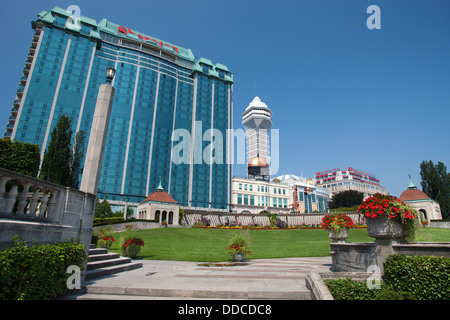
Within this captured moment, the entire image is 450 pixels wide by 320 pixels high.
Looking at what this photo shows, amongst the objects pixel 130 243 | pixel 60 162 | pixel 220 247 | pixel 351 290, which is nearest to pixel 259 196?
pixel 220 247

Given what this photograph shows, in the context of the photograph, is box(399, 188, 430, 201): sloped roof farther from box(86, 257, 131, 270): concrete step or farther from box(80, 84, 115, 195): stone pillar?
box(80, 84, 115, 195): stone pillar

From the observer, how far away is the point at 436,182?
56.7 m

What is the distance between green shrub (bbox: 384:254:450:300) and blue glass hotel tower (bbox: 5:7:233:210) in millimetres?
80811

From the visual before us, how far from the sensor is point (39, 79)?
75.5m

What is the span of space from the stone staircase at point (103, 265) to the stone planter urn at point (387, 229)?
8102mm

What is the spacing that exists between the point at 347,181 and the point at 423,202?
11065cm

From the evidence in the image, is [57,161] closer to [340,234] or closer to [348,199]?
[340,234]

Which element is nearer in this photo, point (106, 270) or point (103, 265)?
point (106, 270)

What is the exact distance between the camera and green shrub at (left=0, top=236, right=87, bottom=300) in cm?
384
